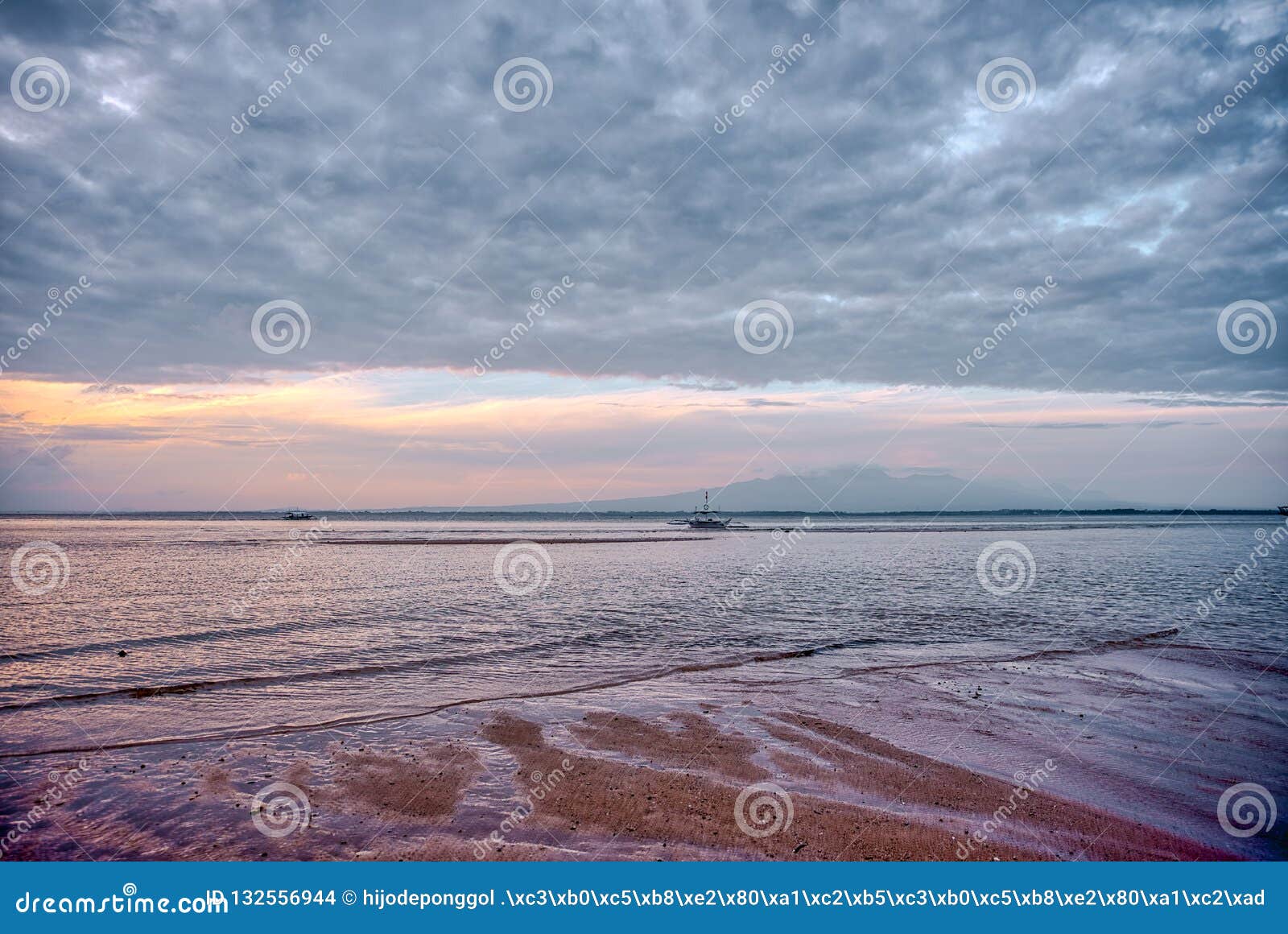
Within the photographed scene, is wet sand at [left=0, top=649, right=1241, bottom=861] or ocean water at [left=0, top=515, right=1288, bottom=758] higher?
ocean water at [left=0, top=515, right=1288, bottom=758]

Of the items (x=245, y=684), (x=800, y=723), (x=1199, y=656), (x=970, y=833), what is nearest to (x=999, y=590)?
(x=1199, y=656)

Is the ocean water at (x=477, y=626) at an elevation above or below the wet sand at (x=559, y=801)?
above

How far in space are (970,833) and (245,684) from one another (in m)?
12.3

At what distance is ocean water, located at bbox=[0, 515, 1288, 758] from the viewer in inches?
464

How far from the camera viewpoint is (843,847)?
659 centimetres

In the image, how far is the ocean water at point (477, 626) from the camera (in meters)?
11.8

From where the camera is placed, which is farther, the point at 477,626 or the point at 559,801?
the point at 477,626

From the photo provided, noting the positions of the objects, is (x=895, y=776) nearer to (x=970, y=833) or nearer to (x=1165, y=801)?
(x=970, y=833)

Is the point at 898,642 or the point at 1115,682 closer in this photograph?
the point at 1115,682

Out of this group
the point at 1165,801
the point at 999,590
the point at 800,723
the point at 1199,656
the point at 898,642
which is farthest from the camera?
the point at 999,590

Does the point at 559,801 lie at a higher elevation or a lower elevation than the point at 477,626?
lower

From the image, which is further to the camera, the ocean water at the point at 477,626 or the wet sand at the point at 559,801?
the ocean water at the point at 477,626

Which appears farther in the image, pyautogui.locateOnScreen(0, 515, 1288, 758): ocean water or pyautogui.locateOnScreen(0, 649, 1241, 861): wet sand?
pyautogui.locateOnScreen(0, 515, 1288, 758): ocean water

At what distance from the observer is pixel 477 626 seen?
1900 centimetres
